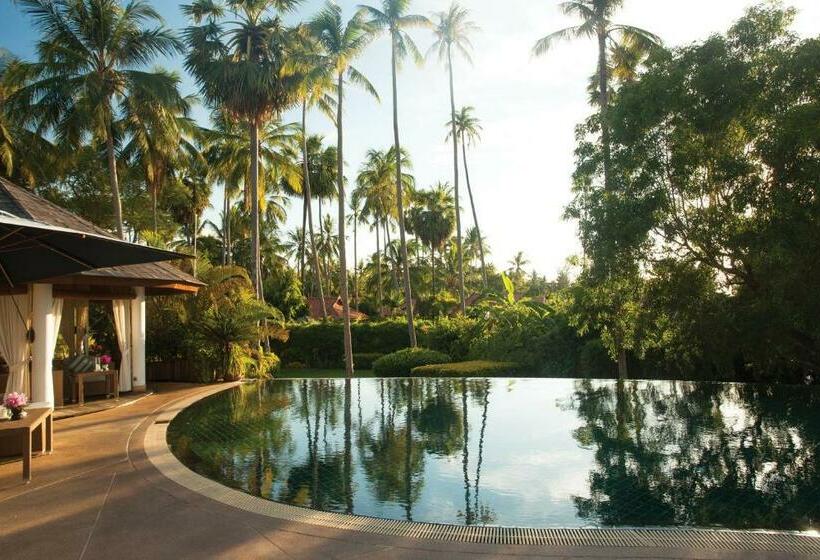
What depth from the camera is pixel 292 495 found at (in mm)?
6070

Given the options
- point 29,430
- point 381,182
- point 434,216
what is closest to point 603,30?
point 29,430

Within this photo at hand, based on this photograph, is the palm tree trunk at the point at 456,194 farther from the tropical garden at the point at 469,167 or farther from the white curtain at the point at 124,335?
the white curtain at the point at 124,335

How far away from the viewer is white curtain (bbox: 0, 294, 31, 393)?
984 centimetres

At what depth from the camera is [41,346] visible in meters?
10.0

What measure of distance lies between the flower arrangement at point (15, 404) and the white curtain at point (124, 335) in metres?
7.10

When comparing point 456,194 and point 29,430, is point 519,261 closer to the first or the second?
point 456,194

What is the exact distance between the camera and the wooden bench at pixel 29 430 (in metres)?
6.29

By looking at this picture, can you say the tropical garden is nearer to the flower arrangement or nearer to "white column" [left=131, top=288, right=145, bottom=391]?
"white column" [left=131, top=288, right=145, bottom=391]

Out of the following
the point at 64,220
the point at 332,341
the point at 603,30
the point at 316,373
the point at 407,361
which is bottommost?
the point at 316,373

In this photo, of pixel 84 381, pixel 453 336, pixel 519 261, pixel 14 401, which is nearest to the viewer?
pixel 14 401

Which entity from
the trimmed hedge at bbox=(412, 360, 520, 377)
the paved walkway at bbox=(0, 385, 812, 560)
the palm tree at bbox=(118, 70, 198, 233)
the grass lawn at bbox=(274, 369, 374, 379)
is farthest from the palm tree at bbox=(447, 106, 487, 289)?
the paved walkway at bbox=(0, 385, 812, 560)

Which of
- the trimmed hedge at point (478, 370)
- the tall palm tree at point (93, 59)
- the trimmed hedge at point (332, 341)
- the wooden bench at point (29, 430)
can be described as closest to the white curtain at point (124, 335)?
the wooden bench at point (29, 430)

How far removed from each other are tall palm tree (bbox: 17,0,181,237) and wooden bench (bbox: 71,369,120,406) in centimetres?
781

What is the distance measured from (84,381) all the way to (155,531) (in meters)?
9.34
